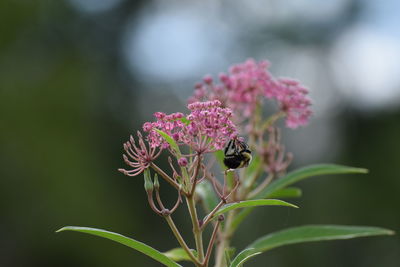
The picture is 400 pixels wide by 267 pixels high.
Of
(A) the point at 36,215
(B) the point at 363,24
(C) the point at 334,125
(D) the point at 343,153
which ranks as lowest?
(A) the point at 36,215

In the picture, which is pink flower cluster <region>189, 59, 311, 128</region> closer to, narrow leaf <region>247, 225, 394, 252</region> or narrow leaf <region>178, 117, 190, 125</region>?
narrow leaf <region>247, 225, 394, 252</region>

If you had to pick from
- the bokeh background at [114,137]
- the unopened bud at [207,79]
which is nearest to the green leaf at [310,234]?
the unopened bud at [207,79]

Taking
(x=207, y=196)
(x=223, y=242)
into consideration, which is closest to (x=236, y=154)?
(x=223, y=242)

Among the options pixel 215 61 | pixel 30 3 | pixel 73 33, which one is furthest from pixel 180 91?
pixel 30 3

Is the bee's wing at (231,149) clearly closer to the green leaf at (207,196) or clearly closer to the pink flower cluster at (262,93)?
the green leaf at (207,196)

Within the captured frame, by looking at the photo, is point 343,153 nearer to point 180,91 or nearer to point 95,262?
point 180,91

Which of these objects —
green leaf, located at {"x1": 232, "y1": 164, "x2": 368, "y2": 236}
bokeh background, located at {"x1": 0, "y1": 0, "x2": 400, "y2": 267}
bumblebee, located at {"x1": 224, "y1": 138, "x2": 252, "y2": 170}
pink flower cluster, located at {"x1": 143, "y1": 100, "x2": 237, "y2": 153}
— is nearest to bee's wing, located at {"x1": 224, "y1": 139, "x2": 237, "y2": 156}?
bumblebee, located at {"x1": 224, "y1": 138, "x2": 252, "y2": 170}
